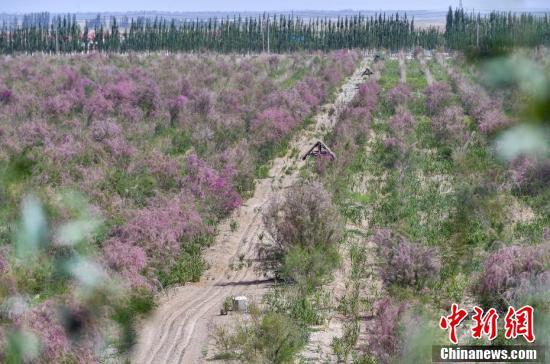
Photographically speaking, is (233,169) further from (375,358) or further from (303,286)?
(375,358)

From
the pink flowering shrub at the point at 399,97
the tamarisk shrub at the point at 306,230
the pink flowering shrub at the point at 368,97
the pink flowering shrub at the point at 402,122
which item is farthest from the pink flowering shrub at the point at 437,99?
the tamarisk shrub at the point at 306,230

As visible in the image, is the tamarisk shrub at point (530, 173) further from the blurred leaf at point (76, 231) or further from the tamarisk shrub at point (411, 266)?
the blurred leaf at point (76, 231)

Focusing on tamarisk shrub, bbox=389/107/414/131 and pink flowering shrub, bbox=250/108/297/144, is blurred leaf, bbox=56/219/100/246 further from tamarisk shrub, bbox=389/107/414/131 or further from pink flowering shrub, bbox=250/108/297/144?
tamarisk shrub, bbox=389/107/414/131

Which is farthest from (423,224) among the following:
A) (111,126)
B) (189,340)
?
(111,126)

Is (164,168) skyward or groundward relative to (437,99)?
groundward

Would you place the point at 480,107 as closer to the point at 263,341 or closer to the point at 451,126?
the point at 451,126

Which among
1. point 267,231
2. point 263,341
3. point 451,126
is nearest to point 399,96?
point 451,126
